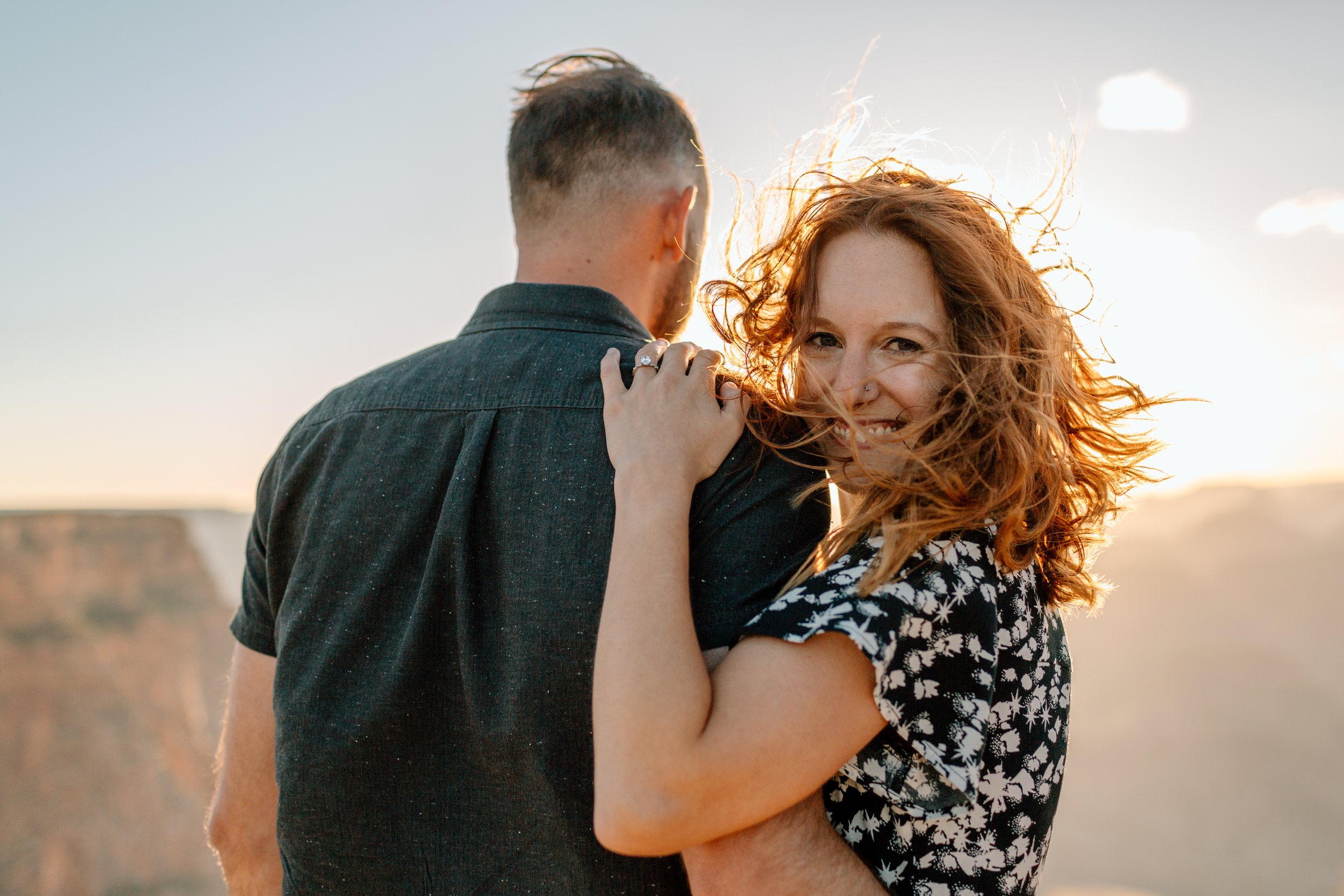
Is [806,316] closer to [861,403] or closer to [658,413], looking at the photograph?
[861,403]

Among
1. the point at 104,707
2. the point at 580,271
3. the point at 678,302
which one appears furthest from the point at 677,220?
the point at 104,707

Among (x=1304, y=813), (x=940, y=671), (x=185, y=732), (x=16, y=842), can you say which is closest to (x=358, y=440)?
(x=940, y=671)

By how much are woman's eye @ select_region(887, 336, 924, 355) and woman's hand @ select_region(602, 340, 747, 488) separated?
0.91 ft

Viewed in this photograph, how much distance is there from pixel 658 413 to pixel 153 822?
1900 centimetres

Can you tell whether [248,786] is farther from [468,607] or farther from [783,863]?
[783,863]

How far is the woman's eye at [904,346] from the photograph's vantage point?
145 cm

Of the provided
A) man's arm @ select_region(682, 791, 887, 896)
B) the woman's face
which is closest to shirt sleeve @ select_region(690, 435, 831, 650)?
the woman's face

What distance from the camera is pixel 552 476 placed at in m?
1.33

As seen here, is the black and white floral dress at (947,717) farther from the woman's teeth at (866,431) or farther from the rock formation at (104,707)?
the rock formation at (104,707)

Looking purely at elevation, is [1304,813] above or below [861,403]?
below

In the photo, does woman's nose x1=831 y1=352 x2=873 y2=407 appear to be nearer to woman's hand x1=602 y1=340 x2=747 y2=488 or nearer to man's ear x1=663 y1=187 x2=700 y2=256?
woman's hand x1=602 y1=340 x2=747 y2=488

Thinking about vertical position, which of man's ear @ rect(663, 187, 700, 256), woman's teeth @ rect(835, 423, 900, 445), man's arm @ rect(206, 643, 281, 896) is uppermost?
man's ear @ rect(663, 187, 700, 256)

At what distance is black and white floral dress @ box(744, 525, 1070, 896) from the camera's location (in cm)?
109

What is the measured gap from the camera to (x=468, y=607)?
1315 millimetres
